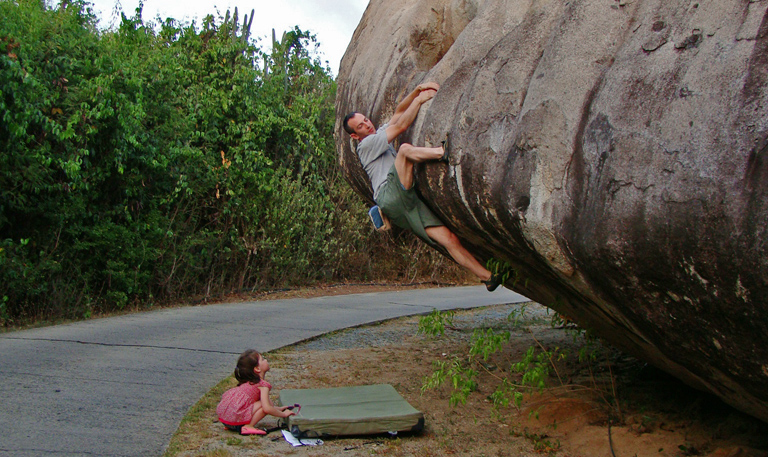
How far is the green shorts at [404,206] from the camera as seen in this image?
15.7 feet

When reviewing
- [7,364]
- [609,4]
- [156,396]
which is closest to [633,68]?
[609,4]

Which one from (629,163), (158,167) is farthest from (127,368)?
(629,163)

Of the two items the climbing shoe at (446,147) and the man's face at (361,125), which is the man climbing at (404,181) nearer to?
the man's face at (361,125)

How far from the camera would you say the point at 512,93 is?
3842mm

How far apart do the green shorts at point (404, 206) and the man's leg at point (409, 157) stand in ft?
0.28

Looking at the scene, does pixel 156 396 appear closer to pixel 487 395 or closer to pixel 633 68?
pixel 487 395

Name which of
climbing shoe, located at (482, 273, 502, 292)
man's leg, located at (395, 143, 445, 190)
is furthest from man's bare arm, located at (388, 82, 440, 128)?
climbing shoe, located at (482, 273, 502, 292)

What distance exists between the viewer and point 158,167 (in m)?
9.87

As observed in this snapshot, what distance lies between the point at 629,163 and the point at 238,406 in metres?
2.95

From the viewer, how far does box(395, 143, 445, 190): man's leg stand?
→ 4.28m

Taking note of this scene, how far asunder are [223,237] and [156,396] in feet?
21.0

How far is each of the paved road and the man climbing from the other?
2.10 m

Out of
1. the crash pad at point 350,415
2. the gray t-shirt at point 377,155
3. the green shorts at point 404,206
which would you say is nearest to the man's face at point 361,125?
the gray t-shirt at point 377,155

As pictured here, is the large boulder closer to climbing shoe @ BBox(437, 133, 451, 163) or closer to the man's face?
climbing shoe @ BBox(437, 133, 451, 163)
